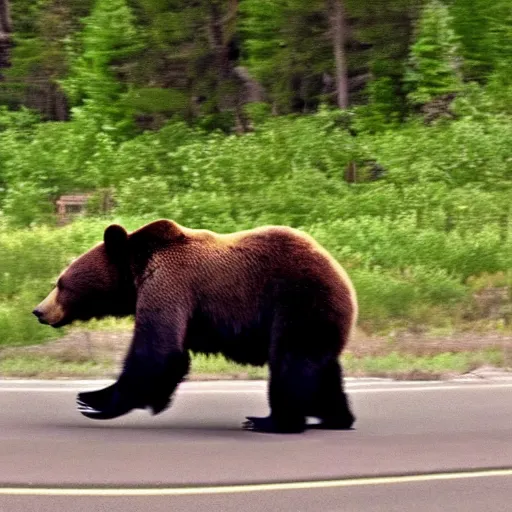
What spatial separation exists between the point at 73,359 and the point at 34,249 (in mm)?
3672

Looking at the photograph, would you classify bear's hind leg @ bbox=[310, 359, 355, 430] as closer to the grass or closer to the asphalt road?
the asphalt road

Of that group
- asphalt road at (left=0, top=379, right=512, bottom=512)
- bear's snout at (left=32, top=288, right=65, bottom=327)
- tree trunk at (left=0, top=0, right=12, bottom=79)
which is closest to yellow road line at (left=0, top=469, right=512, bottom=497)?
asphalt road at (left=0, top=379, right=512, bottom=512)

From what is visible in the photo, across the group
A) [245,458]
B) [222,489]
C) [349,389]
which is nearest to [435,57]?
[349,389]

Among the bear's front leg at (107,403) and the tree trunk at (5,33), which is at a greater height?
the tree trunk at (5,33)

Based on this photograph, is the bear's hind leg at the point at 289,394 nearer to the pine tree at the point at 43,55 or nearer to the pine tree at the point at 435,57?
the pine tree at the point at 435,57

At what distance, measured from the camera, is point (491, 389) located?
7.89 meters

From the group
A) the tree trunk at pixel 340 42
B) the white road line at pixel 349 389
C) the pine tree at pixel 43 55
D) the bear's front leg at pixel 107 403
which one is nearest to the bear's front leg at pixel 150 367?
the bear's front leg at pixel 107 403

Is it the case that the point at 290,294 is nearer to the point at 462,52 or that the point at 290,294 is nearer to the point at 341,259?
the point at 341,259

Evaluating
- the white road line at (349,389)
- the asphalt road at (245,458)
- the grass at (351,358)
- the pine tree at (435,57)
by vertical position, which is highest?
the pine tree at (435,57)

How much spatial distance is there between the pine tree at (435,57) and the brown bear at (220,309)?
1733 centimetres

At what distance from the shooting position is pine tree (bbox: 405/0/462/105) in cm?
2283

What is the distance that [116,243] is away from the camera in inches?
235

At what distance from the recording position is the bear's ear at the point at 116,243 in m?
5.92

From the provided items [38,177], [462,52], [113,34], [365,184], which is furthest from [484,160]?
[113,34]
